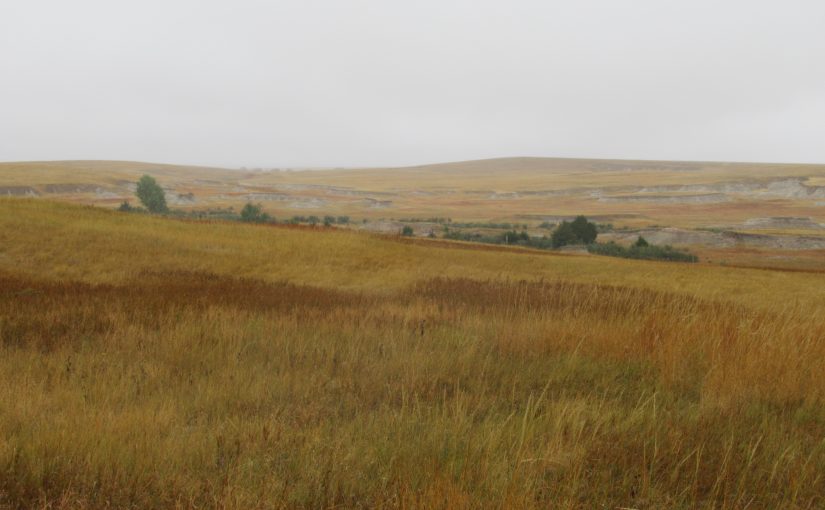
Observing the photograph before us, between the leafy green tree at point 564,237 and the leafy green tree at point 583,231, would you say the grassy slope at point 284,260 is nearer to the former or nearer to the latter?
the leafy green tree at point 564,237

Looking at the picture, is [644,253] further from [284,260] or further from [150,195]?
[150,195]

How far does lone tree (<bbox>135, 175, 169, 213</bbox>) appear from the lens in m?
82.2

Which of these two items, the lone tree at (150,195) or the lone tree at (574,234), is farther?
the lone tree at (150,195)

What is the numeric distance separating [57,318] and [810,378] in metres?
8.13

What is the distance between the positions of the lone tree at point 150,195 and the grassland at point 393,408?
83357 mm

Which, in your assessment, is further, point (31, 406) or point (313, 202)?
point (313, 202)

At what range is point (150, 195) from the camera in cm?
8300

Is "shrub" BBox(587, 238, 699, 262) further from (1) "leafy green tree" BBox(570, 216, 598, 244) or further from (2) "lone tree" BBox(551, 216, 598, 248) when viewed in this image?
(1) "leafy green tree" BBox(570, 216, 598, 244)

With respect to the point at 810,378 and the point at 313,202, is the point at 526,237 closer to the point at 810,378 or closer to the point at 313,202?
the point at 810,378

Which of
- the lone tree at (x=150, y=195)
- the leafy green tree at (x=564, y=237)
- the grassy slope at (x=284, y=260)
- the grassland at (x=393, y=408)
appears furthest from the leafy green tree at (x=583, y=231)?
the lone tree at (x=150, y=195)

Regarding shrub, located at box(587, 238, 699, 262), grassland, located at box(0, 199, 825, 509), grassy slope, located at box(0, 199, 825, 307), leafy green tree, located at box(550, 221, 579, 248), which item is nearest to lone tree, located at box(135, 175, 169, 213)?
grassy slope, located at box(0, 199, 825, 307)

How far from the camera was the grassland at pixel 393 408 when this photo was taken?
257 centimetres

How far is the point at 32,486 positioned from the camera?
2.53m

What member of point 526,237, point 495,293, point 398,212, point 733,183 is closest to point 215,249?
point 495,293
